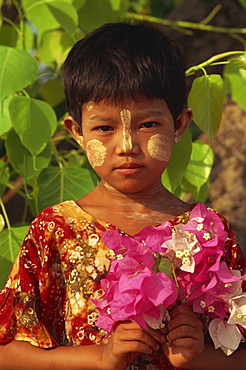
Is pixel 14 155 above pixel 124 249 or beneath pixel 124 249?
→ beneath

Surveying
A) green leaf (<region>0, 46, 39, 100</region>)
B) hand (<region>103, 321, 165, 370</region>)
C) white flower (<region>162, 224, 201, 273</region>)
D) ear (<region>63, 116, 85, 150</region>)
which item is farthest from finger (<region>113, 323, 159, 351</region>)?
green leaf (<region>0, 46, 39, 100</region>)

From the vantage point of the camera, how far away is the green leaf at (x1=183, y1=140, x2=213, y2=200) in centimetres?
171

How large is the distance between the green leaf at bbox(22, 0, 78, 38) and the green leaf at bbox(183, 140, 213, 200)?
42 cm

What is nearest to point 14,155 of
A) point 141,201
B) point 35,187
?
point 35,187

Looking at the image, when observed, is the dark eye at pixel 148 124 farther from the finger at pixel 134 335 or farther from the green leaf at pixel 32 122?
the green leaf at pixel 32 122

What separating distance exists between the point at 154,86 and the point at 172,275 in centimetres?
30

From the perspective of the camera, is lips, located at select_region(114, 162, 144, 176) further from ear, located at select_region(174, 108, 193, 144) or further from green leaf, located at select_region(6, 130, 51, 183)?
green leaf, located at select_region(6, 130, 51, 183)

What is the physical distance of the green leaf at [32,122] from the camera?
155 cm

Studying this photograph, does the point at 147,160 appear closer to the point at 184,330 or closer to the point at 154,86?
the point at 154,86

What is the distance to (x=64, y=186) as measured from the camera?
5.35ft

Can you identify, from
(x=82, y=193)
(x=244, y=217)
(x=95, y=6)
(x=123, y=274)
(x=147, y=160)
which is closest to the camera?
(x=123, y=274)

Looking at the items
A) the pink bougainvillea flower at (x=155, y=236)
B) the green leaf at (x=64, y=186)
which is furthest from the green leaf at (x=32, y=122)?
the pink bougainvillea flower at (x=155, y=236)

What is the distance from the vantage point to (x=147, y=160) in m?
1.10

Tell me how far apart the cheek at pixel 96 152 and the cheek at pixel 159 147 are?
7cm
